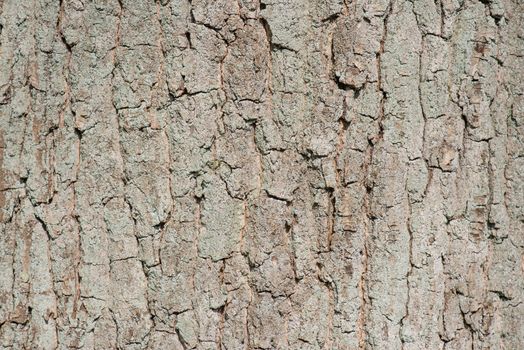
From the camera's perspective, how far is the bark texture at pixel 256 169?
1776 millimetres

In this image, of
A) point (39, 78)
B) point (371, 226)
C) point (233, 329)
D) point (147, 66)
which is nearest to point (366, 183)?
point (371, 226)

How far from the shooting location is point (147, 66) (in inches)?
70.8

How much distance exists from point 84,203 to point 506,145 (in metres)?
1.16

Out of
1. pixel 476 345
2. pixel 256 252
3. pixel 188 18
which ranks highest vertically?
pixel 188 18

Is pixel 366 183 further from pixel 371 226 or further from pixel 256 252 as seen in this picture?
pixel 256 252

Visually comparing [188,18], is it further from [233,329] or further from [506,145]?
[506,145]

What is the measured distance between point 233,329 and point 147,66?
716mm

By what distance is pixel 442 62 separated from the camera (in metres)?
1.83

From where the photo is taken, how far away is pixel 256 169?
1.79 meters

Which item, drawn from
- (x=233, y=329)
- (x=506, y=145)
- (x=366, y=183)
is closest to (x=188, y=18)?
(x=366, y=183)

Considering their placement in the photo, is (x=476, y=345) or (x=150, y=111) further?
(x=476, y=345)

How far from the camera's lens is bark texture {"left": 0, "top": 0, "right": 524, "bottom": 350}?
5.83 feet

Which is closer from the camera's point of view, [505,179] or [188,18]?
[188,18]

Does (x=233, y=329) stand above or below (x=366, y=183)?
below
